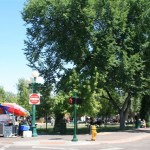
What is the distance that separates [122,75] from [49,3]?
9723mm

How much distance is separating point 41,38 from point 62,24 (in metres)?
4.19

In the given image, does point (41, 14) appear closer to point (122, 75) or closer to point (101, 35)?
point (101, 35)

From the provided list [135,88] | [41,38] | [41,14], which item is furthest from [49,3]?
[135,88]

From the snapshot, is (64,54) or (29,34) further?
(29,34)

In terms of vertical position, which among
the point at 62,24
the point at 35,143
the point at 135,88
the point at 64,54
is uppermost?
the point at 62,24

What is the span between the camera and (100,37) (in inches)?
1528

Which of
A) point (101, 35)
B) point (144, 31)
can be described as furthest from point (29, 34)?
point (144, 31)

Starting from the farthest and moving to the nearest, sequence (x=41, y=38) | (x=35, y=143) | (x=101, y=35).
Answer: (x=41, y=38) → (x=101, y=35) → (x=35, y=143)

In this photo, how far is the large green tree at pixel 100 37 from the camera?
1506 inches

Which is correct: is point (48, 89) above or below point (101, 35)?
below

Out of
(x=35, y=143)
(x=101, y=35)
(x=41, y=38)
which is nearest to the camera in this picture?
(x=35, y=143)

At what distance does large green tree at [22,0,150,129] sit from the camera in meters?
38.2

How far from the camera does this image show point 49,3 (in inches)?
1585

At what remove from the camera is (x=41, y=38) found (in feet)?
143
